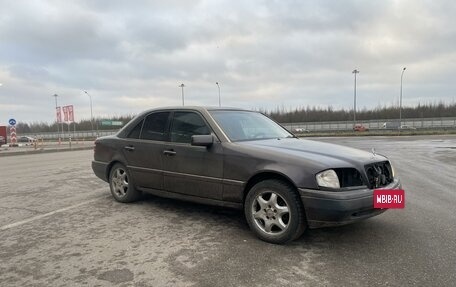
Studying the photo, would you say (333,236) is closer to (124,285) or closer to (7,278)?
(124,285)

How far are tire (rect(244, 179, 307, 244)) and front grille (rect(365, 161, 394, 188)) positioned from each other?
2.77 feet

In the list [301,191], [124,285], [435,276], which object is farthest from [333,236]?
[124,285]

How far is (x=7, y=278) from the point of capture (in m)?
3.62

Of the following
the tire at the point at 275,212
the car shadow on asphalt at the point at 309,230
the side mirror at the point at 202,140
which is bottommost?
the car shadow on asphalt at the point at 309,230

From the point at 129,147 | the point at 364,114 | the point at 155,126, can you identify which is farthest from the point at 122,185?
the point at 364,114

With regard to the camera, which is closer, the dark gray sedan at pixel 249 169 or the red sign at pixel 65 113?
the dark gray sedan at pixel 249 169

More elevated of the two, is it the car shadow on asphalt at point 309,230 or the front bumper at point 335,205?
the front bumper at point 335,205

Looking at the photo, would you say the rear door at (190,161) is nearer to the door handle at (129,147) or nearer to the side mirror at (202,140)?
the side mirror at (202,140)

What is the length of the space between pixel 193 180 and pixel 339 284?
2.47 metres

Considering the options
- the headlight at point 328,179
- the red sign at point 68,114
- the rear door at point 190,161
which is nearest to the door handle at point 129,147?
the rear door at point 190,161

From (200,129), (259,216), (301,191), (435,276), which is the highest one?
(200,129)

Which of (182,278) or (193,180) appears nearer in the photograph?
(182,278)

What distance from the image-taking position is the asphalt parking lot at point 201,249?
354 cm

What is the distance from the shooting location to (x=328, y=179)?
4.13 m
